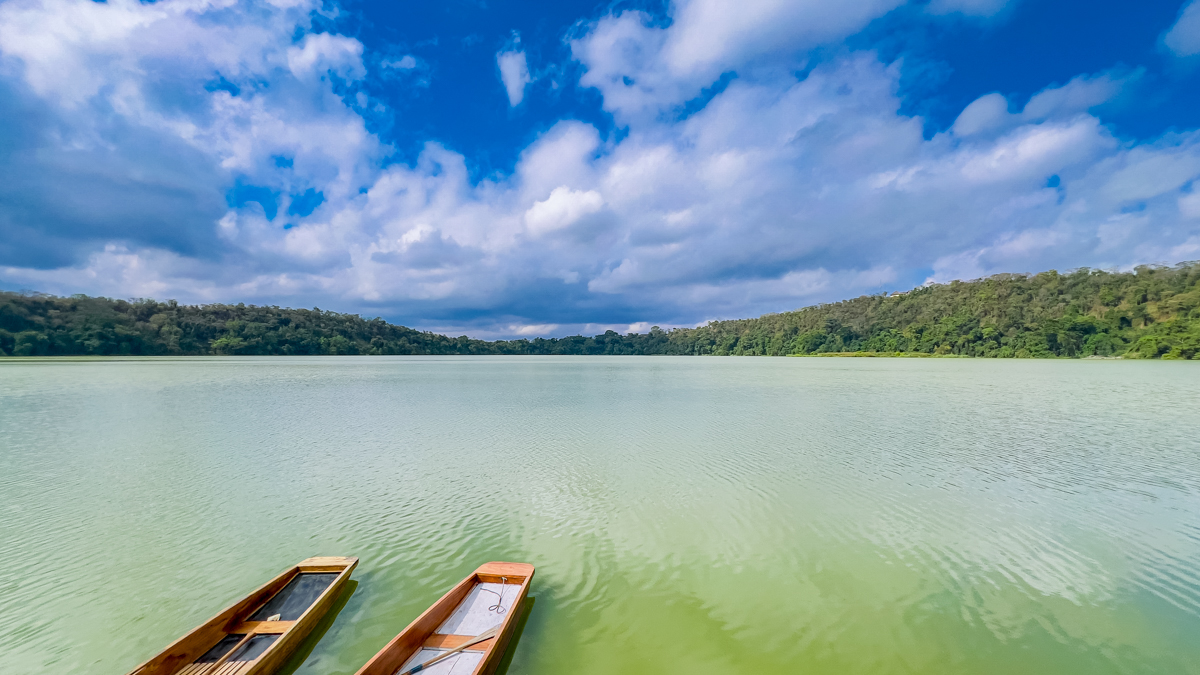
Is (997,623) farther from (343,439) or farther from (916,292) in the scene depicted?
(916,292)

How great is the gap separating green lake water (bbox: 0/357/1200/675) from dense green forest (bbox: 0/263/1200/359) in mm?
104845

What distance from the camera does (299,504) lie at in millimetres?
10789

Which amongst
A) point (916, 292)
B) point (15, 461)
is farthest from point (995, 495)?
point (916, 292)

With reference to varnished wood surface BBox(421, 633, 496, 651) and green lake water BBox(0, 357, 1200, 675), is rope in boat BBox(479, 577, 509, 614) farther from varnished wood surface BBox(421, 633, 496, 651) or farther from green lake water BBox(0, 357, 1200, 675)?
varnished wood surface BBox(421, 633, 496, 651)

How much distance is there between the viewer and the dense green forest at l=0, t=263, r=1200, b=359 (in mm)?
89375

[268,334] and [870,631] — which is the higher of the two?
[268,334]

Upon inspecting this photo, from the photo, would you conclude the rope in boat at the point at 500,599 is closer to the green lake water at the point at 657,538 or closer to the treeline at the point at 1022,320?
the green lake water at the point at 657,538

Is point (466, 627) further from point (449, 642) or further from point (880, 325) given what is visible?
point (880, 325)

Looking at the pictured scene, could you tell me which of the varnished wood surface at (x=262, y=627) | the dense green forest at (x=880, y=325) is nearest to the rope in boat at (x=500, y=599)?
the varnished wood surface at (x=262, y=627)

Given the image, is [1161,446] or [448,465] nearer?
[448,465]

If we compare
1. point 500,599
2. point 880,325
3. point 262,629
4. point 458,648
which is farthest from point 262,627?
point 880,325

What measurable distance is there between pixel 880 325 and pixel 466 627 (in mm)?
169267

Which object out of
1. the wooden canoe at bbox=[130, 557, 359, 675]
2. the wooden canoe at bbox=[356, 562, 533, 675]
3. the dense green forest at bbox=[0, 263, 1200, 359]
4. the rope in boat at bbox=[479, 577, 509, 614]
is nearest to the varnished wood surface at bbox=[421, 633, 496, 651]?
the wooden canoe at bbox=[356, 562, 533, 675]

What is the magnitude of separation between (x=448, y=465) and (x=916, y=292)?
180 metres
